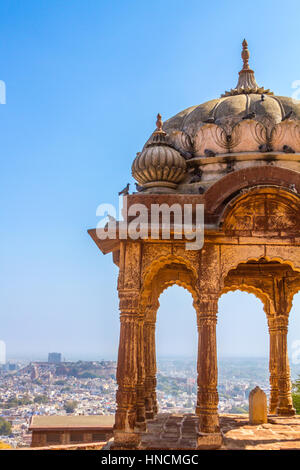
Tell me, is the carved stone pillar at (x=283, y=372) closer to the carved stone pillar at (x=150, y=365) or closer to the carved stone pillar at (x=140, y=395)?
the carved stone pillar at (x=150, y=365)

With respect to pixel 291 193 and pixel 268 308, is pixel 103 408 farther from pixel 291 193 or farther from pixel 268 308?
→ pixel 291 193

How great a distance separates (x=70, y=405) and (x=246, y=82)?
32357 millimetres

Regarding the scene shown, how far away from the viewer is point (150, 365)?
1368 centimetres

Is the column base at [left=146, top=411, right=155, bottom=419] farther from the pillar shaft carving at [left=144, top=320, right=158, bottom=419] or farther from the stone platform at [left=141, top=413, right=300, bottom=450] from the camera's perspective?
the stone platform at [left=141, top=413, right=300, bottom=450]

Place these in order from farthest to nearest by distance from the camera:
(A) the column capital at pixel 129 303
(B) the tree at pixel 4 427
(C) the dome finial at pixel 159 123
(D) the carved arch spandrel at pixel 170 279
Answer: (B) the tree at pixel 4 427 → (D) the carved arch spandrel at pixel 170 279 → (C) the dome finial at pixel 159 123 → (A) the column capital at pixel 129 303

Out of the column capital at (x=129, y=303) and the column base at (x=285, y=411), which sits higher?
the column capital at (x=129, y=303)

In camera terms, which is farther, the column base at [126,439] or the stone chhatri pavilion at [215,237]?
the stone chhatri pavilion at [215,237]

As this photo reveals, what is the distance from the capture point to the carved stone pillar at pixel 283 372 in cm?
1416

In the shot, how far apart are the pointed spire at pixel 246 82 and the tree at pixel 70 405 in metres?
30.9

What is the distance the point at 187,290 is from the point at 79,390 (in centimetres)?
3859

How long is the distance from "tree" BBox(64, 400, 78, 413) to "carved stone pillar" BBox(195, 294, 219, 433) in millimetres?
31326

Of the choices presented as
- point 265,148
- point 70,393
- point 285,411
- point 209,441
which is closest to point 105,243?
point 265,148

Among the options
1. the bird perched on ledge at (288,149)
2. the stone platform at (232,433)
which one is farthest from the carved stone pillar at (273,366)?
the bird perched on ledge at (288,149)

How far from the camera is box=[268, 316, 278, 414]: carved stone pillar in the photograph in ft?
48.1
